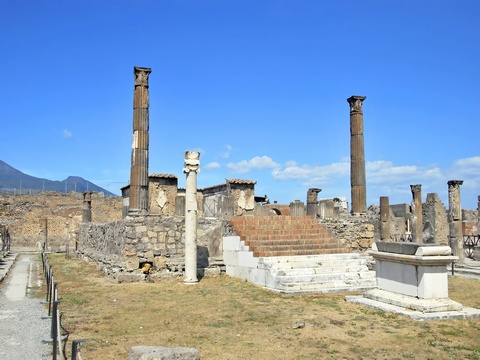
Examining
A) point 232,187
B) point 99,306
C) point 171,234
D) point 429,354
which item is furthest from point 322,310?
point 232,187

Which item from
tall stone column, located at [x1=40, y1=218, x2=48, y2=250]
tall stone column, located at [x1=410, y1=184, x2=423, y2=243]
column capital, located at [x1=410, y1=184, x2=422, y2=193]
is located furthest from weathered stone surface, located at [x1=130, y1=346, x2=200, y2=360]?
tall stone column, located at [x1=40, y1=218, x2=48, y2=250]

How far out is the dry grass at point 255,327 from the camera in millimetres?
6207

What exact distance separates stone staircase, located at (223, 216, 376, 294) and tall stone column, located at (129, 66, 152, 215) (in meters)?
3.29

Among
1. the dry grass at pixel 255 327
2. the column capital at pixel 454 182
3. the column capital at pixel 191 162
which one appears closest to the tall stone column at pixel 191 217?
the column capital at pixel 191 162

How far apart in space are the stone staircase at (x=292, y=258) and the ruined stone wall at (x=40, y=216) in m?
25.7

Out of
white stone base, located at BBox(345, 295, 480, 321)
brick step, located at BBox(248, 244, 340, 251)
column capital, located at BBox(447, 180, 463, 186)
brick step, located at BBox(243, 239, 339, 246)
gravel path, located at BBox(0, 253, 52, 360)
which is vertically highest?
column capital, located at BBox(447, 180, 463, 186)

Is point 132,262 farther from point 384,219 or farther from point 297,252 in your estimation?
point 384,219

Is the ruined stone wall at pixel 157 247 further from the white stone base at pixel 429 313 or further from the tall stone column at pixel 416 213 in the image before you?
the tall stone column at pixel 416 213

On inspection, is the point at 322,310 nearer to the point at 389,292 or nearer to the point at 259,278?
the point at 389,292

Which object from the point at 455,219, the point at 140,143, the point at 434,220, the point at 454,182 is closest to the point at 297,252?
the point at 140,143

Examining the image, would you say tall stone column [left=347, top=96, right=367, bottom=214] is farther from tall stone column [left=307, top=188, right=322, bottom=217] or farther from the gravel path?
the gravel path

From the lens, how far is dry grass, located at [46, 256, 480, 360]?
20.4 ft

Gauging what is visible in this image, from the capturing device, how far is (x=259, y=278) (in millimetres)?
12227

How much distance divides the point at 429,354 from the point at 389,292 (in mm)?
3312
